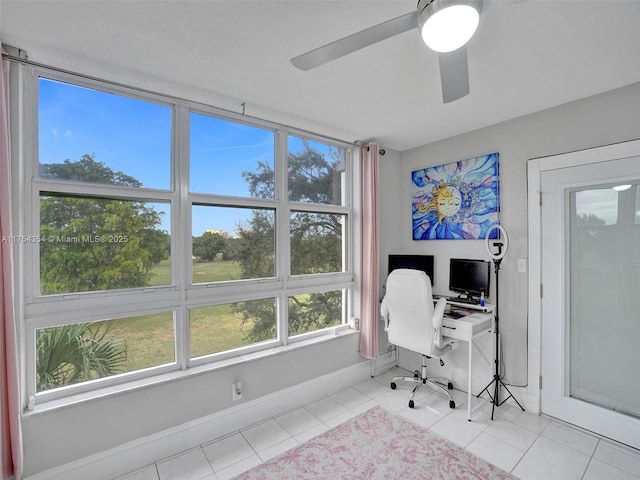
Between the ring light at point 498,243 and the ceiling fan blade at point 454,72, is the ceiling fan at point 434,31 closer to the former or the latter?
the ceiling fan blade at point 454,72

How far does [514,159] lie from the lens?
262cm

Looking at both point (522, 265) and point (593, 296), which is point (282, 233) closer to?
point (522, 265)

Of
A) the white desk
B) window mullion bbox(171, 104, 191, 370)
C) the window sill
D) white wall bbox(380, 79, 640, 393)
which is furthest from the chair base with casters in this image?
window mullion bbox(171, 104, 191, 370)

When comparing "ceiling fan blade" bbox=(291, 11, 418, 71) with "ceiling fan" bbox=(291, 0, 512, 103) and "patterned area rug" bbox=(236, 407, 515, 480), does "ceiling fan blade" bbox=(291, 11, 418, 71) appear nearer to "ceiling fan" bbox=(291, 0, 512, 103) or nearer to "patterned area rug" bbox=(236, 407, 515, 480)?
"ceiling fan" bbox=(291, 0, 512, 103)

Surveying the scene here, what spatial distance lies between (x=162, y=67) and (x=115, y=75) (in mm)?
315

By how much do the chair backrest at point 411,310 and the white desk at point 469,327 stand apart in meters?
0.16

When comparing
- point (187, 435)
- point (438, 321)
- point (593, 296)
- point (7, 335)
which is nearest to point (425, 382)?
point (438, 321)

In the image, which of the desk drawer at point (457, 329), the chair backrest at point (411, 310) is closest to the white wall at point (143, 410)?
the chair backrest at point (411, 310)

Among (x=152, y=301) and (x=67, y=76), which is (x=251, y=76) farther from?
(x=152, y=301)

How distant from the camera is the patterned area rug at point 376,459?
1.83m

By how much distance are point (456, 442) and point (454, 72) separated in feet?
7.93

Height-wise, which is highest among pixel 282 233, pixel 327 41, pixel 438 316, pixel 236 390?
pixel 327 41

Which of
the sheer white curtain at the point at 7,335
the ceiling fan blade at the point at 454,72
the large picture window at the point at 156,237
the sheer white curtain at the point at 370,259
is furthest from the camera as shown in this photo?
the sheer white curtain at the point at 370,259

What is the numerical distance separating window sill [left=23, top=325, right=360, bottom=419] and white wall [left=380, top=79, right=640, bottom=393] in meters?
1.42
